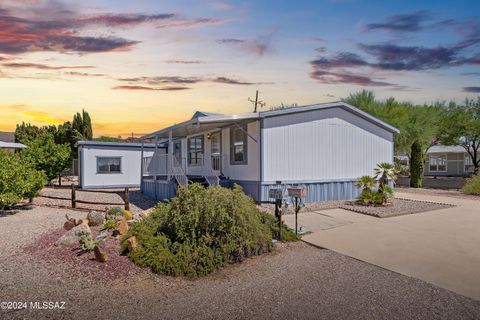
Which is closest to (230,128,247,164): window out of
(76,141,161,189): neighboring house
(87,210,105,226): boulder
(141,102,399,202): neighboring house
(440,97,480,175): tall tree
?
(141,102,399,202): neighboring house

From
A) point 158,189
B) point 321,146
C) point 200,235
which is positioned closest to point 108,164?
point 158,189

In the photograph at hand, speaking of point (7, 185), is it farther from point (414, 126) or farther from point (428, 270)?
point (414, 126)

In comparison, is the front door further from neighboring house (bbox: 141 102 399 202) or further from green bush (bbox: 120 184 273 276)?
green bush (bbox: 120 184 273 276)

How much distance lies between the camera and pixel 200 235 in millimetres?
6711

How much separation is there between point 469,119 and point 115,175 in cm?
2640

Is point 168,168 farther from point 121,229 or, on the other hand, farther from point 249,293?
point 249,293

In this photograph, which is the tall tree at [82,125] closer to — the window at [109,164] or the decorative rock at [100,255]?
the window at [109,164]

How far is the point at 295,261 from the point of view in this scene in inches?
262

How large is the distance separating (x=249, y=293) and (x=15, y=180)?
9987 millimetres

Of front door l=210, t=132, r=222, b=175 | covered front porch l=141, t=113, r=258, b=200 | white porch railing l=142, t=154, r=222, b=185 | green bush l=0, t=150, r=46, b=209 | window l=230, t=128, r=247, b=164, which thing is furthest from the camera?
front door l=210, t=132, r=222, b=175

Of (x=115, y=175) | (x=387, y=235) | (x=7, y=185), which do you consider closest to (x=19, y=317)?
(x=387, y=235)

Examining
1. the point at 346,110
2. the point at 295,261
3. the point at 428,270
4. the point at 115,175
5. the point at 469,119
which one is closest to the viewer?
the point at 428,270

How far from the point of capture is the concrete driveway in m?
5.96

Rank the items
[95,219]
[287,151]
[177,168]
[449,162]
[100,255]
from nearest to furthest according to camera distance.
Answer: [100,255] → [95,219] → [287,151] → [177,168] → [449,162]
